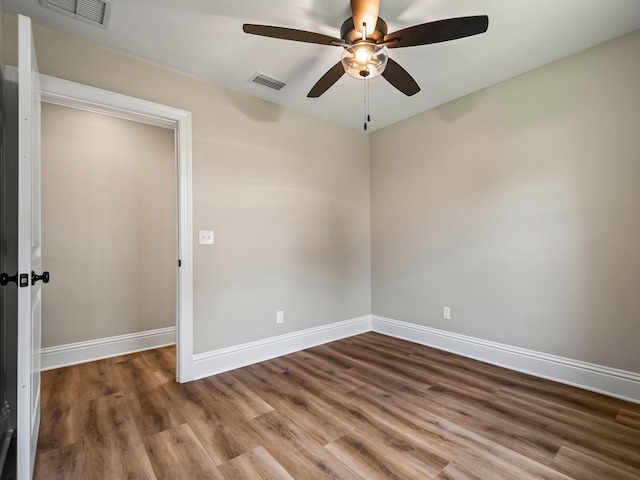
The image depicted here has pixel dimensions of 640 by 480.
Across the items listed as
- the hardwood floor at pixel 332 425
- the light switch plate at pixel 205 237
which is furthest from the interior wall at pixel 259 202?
the hardwood floor at pixel 332 425

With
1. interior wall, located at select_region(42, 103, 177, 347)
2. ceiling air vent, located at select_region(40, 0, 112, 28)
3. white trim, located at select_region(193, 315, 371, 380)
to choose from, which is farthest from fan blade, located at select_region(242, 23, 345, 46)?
white trim, located at select_region(193, 315, 371, 380)

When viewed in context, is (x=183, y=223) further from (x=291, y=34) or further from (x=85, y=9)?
(x=291, y=34)

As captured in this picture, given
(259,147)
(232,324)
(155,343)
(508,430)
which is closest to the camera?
(508,430)

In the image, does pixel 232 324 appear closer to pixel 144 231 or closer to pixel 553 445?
pixel 144 231

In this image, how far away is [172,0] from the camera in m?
1.80

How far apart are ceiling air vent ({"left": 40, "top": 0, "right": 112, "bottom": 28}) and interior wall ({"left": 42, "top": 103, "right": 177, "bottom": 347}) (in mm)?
1393

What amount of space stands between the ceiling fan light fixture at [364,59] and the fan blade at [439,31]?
0.07 metres

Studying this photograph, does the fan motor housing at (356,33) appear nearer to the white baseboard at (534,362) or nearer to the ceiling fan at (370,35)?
the ceiling fan at (370,35)

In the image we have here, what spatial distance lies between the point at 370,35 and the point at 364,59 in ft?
0.38

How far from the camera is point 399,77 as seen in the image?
2.06 metres

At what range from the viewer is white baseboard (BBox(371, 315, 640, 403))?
85.4 inches

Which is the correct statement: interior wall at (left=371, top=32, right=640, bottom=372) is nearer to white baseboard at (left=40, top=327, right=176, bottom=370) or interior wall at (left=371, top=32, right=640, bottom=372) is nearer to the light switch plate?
the light switch plate

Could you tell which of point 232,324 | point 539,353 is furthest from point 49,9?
point 539,353

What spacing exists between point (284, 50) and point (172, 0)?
2.49 feet
